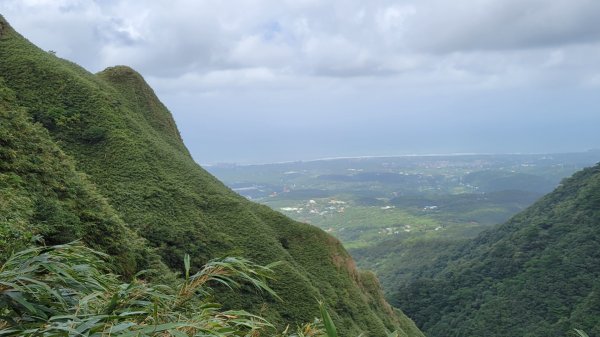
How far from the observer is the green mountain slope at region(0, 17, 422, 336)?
13273 millimetres

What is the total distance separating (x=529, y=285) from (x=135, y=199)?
48.3m

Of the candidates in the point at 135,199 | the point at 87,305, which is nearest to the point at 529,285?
the point at 135,199

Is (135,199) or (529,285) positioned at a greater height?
(135,199)

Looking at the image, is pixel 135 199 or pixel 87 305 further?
pixel 135 199

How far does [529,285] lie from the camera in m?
53.9

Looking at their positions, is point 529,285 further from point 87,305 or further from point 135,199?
point 87,305

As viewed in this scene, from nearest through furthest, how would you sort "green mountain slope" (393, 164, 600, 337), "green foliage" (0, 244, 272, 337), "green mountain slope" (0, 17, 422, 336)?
"green foliage" (0, 244, 272, 337), "green mountain slope" (0, 17, 422, 336), "green mountain slope" (393, 164, 600, 337)

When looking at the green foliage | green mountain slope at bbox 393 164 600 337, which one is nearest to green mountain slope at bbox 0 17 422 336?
the green foliage

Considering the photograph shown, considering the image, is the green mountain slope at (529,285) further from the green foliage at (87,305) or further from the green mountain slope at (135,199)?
the green foliage at (87,305)

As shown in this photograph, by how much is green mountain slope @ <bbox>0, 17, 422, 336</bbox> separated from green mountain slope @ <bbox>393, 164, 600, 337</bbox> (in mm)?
25587

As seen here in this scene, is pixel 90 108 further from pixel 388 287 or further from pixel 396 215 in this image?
pixel 396 215

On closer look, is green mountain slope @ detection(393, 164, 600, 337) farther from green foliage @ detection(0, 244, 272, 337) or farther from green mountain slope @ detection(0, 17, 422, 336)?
green foliage @ detection(0, 244, 272, 337)

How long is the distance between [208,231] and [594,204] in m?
60.1

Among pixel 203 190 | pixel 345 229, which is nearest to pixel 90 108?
pixel 203 190
